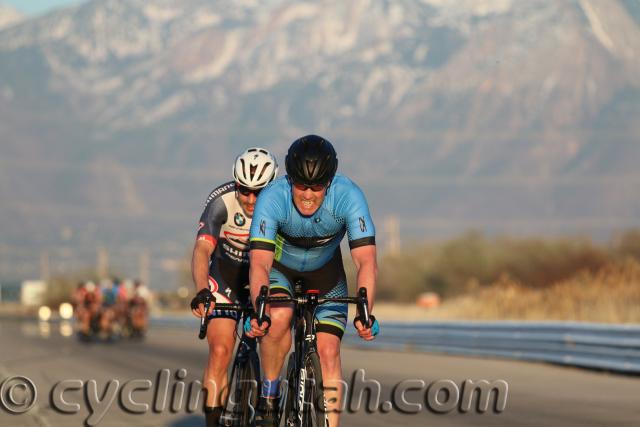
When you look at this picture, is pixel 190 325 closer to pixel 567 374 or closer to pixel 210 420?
pixel 567 374

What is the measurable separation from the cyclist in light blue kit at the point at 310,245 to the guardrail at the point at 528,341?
9.12 m

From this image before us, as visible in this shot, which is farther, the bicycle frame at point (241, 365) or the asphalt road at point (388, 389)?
the asphalt road at point (388, 389)

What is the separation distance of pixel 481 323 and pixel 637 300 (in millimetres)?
3561

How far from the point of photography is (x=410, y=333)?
1121 inches

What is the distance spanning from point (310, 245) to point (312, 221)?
229 millimetres

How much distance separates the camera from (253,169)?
11109 mm

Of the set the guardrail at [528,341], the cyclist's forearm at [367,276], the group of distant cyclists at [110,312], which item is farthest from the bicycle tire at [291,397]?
the group of distant cyclists at [110,312]

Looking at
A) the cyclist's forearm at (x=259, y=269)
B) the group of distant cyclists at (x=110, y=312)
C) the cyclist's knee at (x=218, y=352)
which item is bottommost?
the cyclist's knee at (x=218, y=352)

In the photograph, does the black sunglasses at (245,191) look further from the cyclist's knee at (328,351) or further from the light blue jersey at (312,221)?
the cyclist's knee at (328,351)

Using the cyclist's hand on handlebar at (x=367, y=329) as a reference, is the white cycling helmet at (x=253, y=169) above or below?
above

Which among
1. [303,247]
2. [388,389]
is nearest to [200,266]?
[303,247]

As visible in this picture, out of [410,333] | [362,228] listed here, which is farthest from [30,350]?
[362,228]

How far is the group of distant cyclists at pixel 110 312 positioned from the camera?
119ft

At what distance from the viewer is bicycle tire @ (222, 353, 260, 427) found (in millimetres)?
11055
